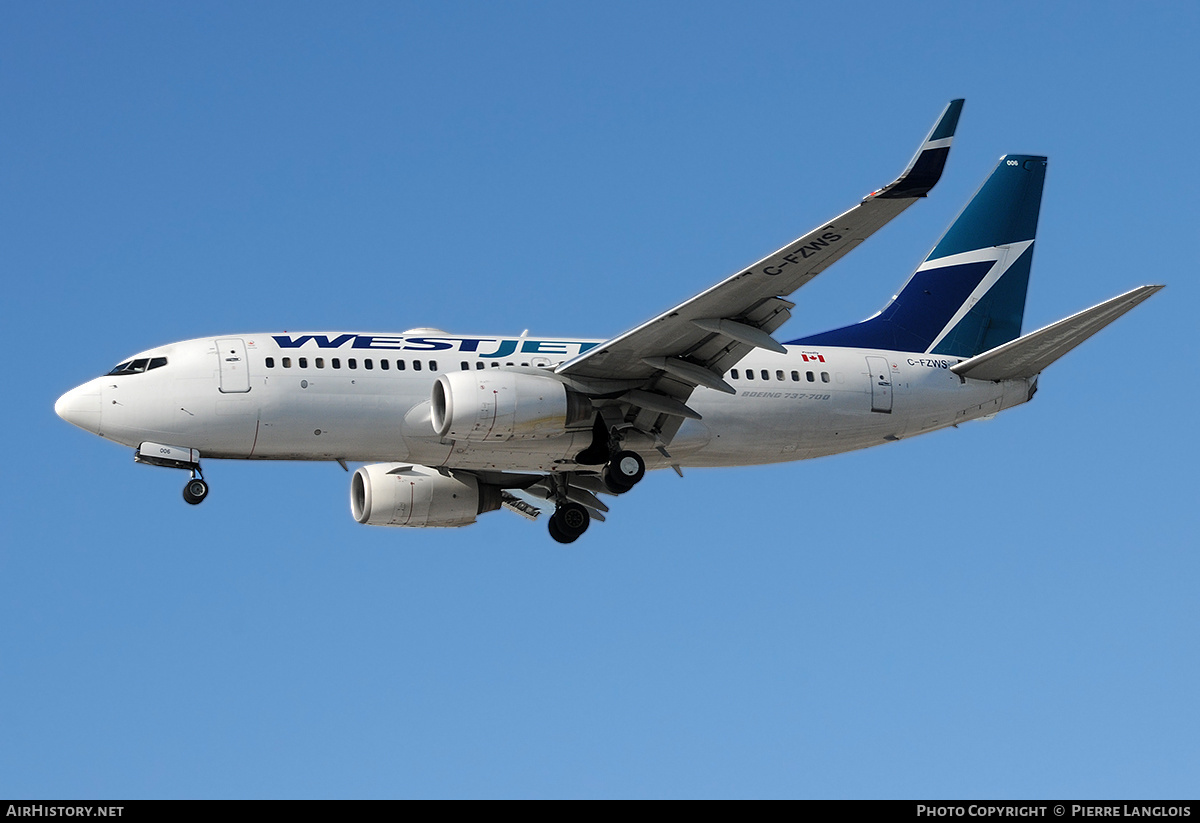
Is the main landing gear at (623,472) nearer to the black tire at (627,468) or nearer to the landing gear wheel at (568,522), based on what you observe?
the black tire at (627,468)

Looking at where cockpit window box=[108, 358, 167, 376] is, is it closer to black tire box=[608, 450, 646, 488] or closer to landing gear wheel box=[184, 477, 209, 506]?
landing gear wheel box=[184, 477, 209, 506]

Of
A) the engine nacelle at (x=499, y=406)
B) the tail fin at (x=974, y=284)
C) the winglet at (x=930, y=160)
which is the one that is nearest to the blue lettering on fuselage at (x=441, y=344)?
the engine nacelle at (x=499, y=406)

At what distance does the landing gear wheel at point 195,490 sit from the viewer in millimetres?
34500

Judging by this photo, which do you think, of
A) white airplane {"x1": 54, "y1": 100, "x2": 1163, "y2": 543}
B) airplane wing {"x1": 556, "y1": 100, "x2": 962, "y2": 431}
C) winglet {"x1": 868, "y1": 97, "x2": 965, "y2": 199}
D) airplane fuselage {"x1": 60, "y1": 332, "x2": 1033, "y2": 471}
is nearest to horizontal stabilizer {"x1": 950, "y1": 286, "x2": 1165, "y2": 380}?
white airplane {"x1": 54, "y1": 100, "x2": 1163, "y2": 543}

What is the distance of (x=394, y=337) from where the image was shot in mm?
35906

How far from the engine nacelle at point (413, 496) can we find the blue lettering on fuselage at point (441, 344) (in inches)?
188

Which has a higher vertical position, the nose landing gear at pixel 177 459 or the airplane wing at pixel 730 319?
the airplane wing at pixel 730 319

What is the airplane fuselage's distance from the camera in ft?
112

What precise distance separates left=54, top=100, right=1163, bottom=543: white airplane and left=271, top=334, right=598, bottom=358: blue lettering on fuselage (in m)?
0.05

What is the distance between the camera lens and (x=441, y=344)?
3606 cm
